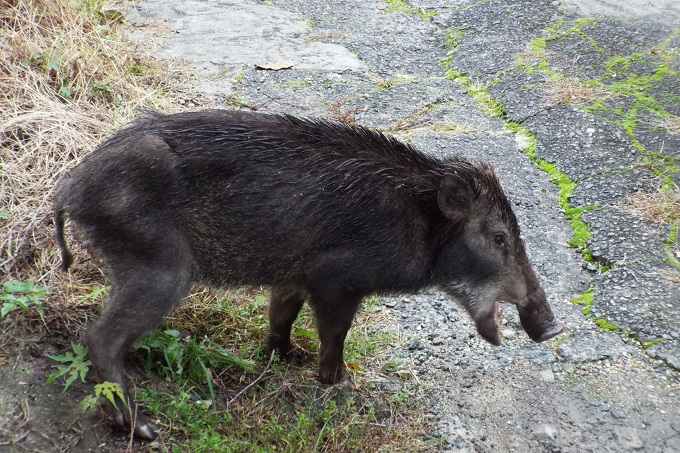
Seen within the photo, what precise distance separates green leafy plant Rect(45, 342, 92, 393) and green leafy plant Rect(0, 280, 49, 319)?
30cm

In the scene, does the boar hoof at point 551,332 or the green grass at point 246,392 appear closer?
the green grass at point 246,392

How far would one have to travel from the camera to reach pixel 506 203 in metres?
4.32

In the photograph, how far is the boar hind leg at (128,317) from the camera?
11.9ft

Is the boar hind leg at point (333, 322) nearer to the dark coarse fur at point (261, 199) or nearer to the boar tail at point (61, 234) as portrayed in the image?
the dark coarse fur at point (261, 199)

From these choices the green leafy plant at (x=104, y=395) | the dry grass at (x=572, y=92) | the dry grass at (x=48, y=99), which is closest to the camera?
the green leafy plant at (x=104, y=395)

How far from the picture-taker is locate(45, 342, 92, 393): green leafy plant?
362 cm

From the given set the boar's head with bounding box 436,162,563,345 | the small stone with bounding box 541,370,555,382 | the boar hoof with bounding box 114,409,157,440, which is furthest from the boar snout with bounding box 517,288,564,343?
the boar hoof with bounding box 114,409,157,440

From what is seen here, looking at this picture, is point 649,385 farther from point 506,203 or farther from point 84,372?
point 84,372

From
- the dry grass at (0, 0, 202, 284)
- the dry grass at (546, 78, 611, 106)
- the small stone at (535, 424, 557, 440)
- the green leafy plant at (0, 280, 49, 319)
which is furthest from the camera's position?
the dry grass at (546, 78, 611, 106)

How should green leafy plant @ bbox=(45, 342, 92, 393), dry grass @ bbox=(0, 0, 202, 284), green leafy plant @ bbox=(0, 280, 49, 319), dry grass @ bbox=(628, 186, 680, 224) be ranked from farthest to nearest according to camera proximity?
dry grass @ bbox=(628, 186, 680, 224) → dry grass @ bbox=(0, 0, 202, 284) → green leafy plant @ bbox=(0, 280, 49, 319) → green leafy plant @ bbox=(45, 342, 92, 393)

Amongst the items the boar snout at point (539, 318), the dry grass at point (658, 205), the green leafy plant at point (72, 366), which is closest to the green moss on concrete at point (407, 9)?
the dry grass at point (658, 205)

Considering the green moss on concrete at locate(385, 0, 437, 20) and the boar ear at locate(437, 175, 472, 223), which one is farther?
the green moss on concrete at locate(385, 0, 437, 20)

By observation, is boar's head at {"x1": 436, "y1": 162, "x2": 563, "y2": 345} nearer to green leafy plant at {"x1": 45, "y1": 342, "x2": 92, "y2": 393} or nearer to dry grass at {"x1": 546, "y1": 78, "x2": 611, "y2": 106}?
green leafy plant at {"x1": 45, "y1": 342, "x2": 92, "y2": 393}

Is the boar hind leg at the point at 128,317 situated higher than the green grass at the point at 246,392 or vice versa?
the boar hind leg at the point at 128,317
